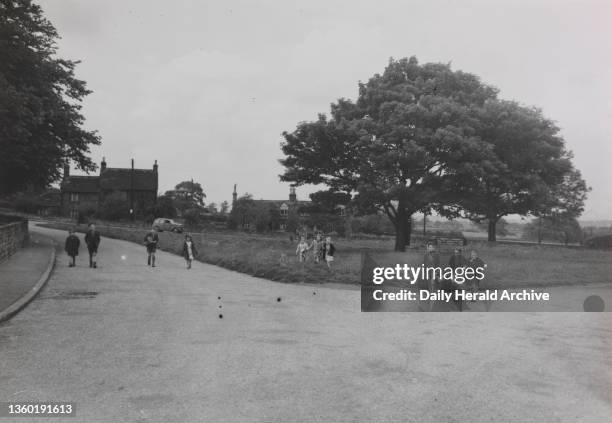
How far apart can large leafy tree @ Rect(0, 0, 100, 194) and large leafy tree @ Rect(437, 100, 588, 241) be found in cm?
2110

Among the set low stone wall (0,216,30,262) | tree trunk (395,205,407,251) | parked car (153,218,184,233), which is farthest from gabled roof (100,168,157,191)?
tree trunk (395,205,407,251)

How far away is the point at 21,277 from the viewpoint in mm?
17266

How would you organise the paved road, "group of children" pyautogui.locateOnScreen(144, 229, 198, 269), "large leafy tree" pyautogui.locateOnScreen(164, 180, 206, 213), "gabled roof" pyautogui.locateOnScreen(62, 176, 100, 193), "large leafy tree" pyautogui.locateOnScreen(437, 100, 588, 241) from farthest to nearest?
"gabled roof" pyautogui.locateOnScreen(62, 176, 100, 193), "large leafy tree" pyautogui.locateOnScreen(164, 180, 206, 213), "large leafy tree" pyautogui.locateOnScreen(437, 100, 588, 241), "group of children" pyautogui.locateOnScreen(144, 229, 198, 269), the paved road

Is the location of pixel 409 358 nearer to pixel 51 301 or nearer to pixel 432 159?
pixel 51 301

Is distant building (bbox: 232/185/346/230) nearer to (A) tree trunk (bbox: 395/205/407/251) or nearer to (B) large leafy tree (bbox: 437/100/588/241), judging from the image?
(A) tree trunk (bbox: 395/205/407/251)

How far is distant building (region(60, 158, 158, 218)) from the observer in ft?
320

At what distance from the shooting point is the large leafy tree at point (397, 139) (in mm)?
29578

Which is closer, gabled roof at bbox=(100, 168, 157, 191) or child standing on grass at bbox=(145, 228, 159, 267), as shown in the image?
child standing on grass at bbox=(145, 228, 159, 267)

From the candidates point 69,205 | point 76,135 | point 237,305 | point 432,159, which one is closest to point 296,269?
point 237,305

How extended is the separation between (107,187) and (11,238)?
3032 inches

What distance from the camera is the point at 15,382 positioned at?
6.80 m

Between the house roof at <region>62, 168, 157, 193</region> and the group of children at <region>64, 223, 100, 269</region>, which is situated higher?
the house roof at <region>62, 168, 157, 193</region>

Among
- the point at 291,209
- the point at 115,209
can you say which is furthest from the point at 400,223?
the point at 291,209

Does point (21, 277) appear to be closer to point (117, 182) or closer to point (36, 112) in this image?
point (36, 112)
